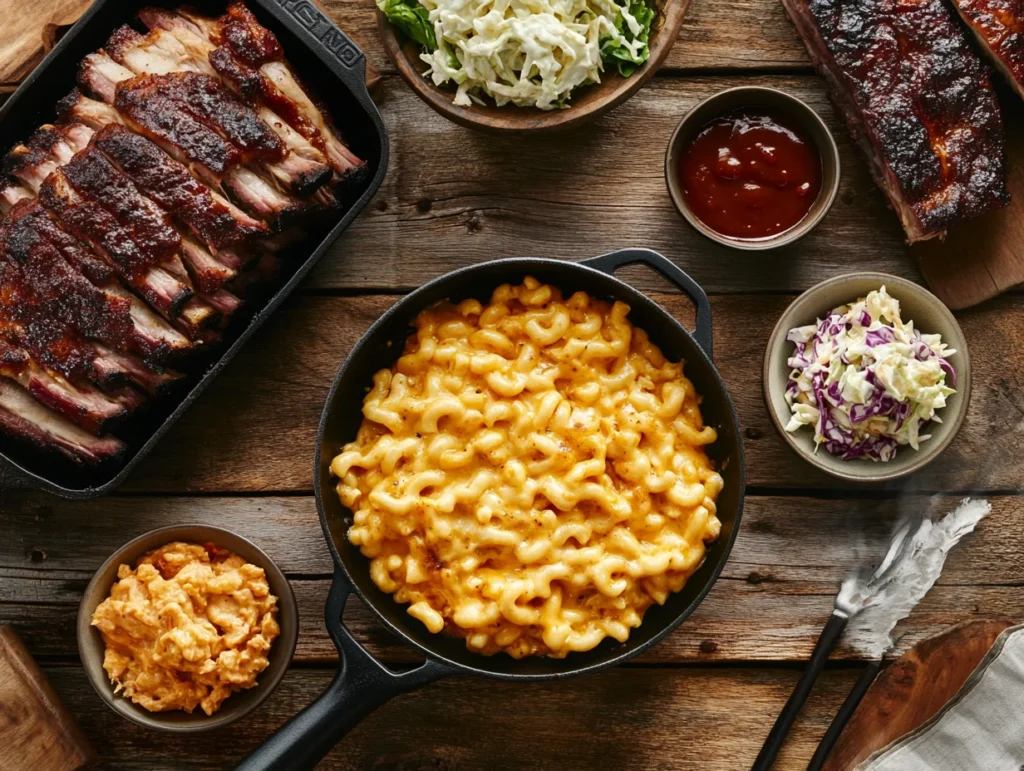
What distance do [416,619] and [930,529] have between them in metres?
1.77

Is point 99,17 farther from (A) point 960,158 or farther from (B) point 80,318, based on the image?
(A) point 960,158

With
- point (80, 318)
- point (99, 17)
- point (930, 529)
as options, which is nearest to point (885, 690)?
point (930, 529)

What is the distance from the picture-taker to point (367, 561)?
3031 mm

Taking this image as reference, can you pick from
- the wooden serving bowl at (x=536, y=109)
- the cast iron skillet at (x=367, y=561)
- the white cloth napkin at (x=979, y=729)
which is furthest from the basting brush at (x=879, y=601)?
the wooden serving bowl at (x=536, y=109)

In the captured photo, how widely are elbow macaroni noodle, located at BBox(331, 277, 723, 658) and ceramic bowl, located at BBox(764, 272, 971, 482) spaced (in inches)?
13.0

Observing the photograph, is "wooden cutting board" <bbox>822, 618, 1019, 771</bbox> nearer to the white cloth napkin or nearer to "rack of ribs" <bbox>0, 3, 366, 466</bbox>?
the white cloth napkin

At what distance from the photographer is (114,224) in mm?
2865

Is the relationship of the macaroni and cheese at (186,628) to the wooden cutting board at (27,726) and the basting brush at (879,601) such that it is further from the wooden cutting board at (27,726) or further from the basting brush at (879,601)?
the basting brush at (879,601)

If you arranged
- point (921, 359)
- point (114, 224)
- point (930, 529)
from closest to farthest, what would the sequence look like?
1. point (114, 224)
2. point (921, 359)
3. point (930, 529)

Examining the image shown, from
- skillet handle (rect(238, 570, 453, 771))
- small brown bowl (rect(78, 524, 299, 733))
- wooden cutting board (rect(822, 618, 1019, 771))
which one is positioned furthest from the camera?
wooden cutting board (rect(822, 618, 1019, 771))

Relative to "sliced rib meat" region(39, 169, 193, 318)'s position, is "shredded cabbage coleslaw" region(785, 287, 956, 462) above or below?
below

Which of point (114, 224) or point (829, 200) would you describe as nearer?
point (114, 224)

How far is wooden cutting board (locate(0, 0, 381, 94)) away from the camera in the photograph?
3209 millimetres

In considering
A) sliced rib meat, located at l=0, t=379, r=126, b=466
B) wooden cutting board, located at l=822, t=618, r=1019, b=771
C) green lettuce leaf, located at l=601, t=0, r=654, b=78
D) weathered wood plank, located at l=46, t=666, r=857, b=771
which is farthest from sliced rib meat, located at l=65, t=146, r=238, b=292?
wooden cutting board, located at l=822, t=618, r=1019, b=771
